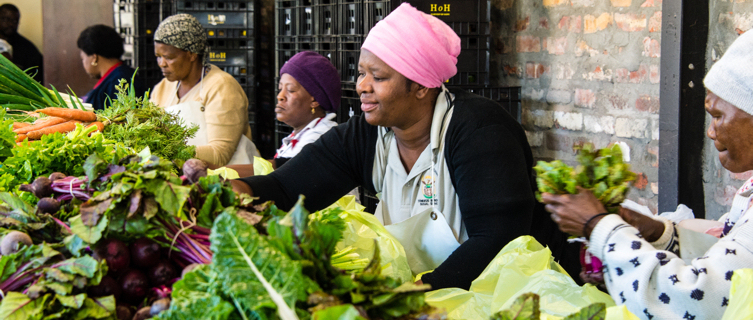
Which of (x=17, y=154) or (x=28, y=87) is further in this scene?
(x=28, y=87)

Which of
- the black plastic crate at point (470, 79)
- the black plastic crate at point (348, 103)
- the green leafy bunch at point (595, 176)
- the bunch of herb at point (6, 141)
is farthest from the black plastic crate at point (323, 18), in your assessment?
the green leafy bunch at point (595, 176)

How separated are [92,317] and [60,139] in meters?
0.86

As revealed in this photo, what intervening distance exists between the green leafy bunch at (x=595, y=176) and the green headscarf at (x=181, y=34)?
254 cm

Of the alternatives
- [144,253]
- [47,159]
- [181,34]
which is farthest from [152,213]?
[181,34]

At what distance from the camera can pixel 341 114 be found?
3764 mm

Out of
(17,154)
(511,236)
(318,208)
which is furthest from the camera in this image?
(318,208)

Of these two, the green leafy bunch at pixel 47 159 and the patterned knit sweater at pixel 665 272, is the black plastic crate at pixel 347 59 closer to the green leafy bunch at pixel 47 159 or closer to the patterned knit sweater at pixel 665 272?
the green leafy bunch at pixel 47 159

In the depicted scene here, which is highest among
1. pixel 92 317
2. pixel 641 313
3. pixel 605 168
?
pixel 605 168

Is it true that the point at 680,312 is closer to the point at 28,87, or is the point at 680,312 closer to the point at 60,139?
the point at 60,139

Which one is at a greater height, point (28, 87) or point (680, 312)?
point (28, 87)

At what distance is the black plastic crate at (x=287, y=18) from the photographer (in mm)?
4000

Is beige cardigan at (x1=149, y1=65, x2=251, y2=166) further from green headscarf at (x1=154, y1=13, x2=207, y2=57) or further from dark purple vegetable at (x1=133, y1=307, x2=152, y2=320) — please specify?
dark purple vegetable at (x1=133, y1=307, x2=152, y2=320)

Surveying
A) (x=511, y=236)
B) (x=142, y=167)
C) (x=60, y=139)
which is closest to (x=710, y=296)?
(x=511, y=236)

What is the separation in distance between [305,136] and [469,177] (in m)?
1.47
